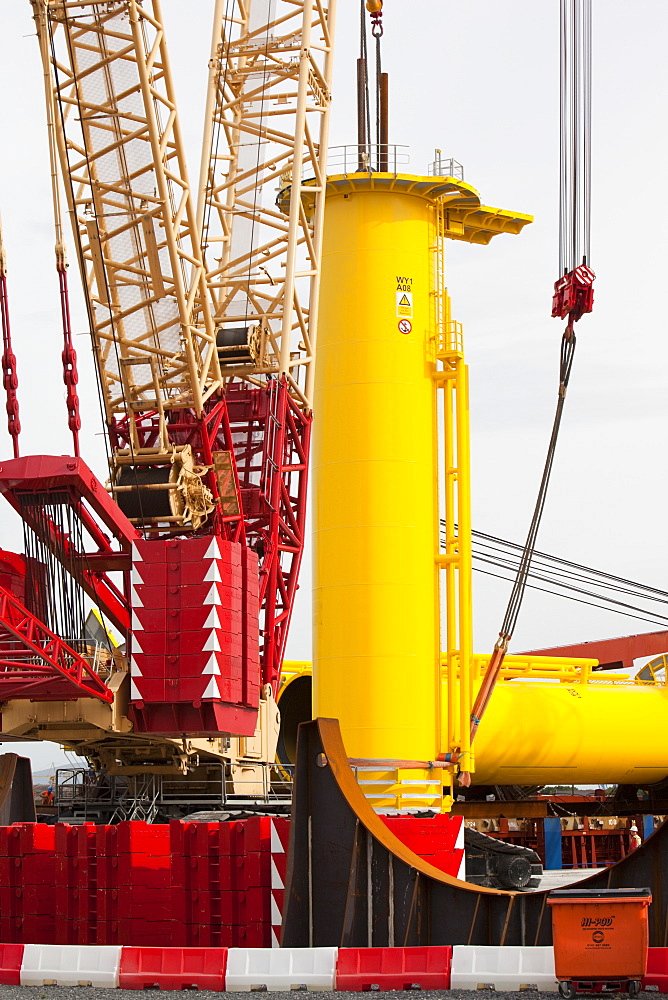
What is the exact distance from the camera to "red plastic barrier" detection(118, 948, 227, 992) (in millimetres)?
14438

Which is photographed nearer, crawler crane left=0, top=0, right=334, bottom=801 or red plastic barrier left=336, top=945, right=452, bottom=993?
red plastic barrier left=336, top=945, right=452, bottom=993

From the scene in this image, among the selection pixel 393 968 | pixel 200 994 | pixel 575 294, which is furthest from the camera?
pixel 575 294

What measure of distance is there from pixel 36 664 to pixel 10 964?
33.5 feet

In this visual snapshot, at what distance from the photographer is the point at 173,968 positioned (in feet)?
47.9

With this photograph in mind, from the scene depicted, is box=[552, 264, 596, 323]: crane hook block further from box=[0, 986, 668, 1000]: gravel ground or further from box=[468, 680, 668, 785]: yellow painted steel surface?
box=[0, 986, 668, 1000]: gravel ground

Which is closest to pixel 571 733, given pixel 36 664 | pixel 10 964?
pixel 36 664

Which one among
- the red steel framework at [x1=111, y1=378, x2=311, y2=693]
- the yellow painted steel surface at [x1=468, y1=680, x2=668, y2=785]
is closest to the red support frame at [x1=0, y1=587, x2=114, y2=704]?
the red steel framework at [x1=111, y1=378, x2=311, y2=693]

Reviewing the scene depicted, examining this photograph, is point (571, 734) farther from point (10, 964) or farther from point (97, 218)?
point (10, 964)

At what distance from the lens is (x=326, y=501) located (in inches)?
1304

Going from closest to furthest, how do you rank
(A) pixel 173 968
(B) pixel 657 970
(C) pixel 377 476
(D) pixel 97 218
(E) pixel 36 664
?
(B) pixel 657 970 → (A) pixel 173 968 → (E) pixel 36 664 → (D) pixel 97 218 → (C) pixel 377 476

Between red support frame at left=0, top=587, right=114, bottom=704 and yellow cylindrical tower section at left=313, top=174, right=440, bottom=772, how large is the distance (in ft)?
26.4

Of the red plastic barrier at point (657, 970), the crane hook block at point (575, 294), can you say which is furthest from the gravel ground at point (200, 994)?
the crane hook block at point (575, 294)

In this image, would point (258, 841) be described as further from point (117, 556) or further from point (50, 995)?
point (117, 556)

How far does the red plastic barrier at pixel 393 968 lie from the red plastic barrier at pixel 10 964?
3693 mm
